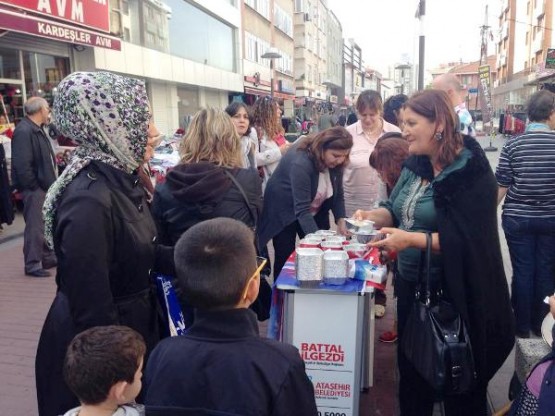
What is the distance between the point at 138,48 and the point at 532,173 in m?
14.2

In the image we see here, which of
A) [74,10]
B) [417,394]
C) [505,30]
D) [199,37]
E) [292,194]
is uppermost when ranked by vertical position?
[505,30]

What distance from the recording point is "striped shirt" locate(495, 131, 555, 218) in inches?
137

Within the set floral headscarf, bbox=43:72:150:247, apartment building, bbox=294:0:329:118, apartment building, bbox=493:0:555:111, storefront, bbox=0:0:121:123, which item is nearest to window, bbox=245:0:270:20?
apartment building, bbox=294:0:329:118

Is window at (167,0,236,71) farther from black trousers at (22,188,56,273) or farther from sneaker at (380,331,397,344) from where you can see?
sneaker at (380,331,397,344)

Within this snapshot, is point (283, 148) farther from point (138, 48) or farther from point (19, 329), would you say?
point (138, 48)

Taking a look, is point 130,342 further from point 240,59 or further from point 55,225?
point 240,59

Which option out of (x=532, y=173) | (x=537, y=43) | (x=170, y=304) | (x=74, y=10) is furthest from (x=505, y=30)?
(x=170, y=304)

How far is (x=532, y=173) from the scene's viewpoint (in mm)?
3525

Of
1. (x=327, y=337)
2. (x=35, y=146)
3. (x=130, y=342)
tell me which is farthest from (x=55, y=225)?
(x=35, y=146)

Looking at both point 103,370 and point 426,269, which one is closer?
point 103,370

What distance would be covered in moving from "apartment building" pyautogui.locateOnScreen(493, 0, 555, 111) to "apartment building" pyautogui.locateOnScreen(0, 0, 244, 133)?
52.9 feet

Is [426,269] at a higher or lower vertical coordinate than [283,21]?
lower

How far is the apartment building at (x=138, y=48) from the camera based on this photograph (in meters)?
9.95

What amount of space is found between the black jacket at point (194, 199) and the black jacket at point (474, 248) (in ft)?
3.51
